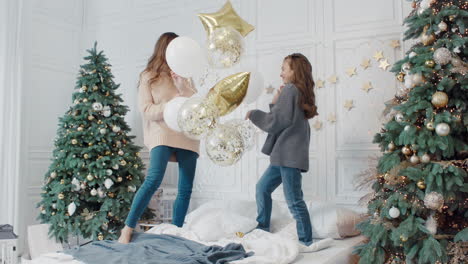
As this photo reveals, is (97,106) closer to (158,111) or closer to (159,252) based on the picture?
(158,111)

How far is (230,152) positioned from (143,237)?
2.50 feet

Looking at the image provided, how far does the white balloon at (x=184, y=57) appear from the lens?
2469 millimetres

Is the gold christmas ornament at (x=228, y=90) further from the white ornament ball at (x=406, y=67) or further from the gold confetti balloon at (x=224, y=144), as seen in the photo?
the white ornament ball at (x=406, y=67)

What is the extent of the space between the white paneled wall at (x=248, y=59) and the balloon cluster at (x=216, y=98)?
1.17m

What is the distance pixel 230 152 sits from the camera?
7.75 ft

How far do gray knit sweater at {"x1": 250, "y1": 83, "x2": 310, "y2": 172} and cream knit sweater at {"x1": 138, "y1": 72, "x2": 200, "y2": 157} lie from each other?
475 millimetres

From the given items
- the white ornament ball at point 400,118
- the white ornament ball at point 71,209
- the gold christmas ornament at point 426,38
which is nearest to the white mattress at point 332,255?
the white ornament ball at point 400,118

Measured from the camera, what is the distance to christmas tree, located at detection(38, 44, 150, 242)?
349cm

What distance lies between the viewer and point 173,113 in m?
2.43

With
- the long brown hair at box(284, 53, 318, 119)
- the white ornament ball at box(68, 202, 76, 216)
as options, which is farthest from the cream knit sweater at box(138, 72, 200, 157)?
the white ornament ball at box(68, 202, 76, 216)

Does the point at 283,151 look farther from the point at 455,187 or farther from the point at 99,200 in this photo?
the point at 99,200

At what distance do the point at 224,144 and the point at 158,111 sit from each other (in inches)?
22.1

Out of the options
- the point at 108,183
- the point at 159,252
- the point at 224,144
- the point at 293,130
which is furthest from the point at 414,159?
the point at 108,183

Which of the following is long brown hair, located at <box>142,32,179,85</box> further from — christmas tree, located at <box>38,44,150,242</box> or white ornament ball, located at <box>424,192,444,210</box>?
white ornament ball, located at <box>424,192,444,210</box>
